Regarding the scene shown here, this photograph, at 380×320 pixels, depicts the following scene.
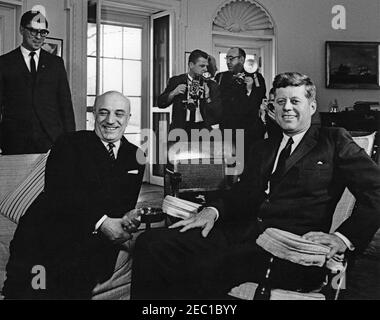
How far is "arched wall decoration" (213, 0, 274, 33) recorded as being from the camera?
193 cm

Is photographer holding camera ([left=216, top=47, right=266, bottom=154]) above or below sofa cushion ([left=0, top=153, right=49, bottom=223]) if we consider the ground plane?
above

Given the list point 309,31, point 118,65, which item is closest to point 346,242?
point 309,31

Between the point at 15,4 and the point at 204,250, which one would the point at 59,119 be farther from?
the point at 204,250

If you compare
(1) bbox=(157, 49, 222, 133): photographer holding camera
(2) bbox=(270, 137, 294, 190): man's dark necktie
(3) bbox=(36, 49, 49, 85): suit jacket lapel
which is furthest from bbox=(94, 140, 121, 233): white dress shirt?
(2) bbox=(270, 137, 294, 190): man's dark necktie

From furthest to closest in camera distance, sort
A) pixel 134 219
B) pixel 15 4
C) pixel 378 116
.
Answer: pixel 378 116 < pixel 134 219 < pixel 15 4

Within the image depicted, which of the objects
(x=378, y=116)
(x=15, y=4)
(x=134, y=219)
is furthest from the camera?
(x=378, y=116)

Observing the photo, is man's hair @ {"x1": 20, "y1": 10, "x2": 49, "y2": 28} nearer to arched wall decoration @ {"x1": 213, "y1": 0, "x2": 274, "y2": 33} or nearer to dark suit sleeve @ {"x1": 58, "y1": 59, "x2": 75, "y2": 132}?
dark suit sleeve @ {"x1": 58, "y1": 59, "x2": 75, "y2": 132}

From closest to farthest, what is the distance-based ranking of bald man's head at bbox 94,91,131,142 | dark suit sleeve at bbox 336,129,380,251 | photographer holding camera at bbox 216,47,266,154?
dark suit sleeve at bbox 336,129,380,251, bald man's head at bbox 94,91,131,142, photographer holding camera at bbox 216,47,266,154

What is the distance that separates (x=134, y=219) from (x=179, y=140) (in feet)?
1.24

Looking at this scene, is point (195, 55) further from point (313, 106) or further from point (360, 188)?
point (360, 188)

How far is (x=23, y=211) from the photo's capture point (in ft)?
6.01

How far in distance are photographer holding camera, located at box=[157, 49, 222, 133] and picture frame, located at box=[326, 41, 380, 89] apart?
0.54 m
